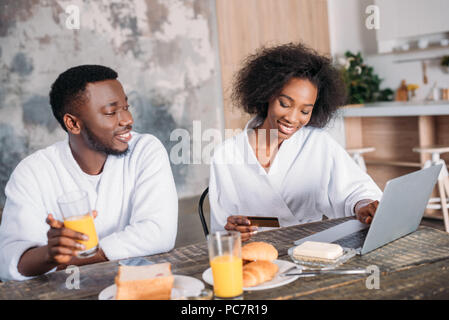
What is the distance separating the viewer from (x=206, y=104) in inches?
191

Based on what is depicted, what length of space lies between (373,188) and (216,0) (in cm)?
341

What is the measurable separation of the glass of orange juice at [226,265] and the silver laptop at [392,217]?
38 cm

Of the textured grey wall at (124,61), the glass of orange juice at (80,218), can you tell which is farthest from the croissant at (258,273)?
the textured grey wall at (124,61)

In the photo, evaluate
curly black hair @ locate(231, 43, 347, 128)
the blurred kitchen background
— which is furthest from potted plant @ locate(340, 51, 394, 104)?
curly black hair @ locate(231, 43, 347, 128)

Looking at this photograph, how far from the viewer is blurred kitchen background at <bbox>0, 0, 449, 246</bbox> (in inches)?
155

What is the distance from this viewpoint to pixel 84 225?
3.80ft

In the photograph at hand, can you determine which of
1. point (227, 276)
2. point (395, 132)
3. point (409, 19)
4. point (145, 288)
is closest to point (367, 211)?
point (227, 276)

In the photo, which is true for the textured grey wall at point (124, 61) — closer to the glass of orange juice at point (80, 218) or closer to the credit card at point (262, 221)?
the credit card at point (262, 221)

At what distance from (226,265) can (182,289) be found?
14 centimetres

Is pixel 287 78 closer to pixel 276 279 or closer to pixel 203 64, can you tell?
pixel 276 279

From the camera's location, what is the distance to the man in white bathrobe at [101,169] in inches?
64.8

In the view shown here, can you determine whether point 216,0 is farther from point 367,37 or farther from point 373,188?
point 373,188

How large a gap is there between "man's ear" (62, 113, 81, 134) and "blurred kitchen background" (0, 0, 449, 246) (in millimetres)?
2200

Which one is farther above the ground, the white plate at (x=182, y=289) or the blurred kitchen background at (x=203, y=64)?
the blurred kitchen background at (x=203, y=64)
